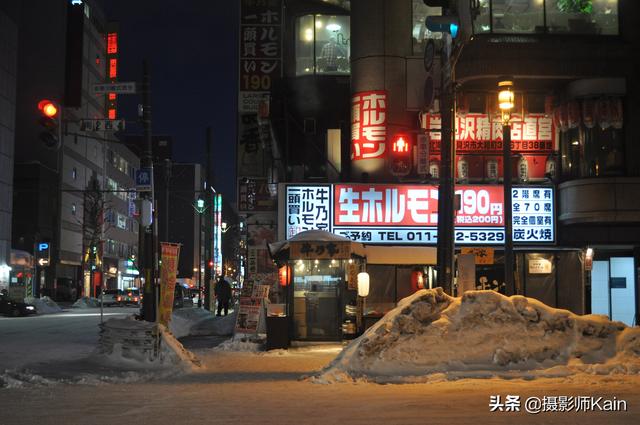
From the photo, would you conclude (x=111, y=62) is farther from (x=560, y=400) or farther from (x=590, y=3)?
(x=560, y=400)

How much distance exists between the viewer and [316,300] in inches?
816

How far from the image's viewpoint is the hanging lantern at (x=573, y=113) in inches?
944

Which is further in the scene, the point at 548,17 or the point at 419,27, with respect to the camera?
the point at 419,27

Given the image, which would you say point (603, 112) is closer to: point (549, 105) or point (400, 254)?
point (549, 105)

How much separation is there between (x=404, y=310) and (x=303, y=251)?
630cm

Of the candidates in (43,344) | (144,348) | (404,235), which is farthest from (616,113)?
(43,344)

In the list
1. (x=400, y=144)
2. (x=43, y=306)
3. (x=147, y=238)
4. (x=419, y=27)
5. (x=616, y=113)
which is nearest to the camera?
(x=147, y=238)

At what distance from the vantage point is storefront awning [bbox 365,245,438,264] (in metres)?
24.0

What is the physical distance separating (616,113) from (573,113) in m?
1.41

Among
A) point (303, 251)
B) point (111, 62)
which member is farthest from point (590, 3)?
point (111, 62)

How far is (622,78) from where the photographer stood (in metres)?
23.8

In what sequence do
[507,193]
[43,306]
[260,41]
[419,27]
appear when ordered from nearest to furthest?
[507,193] < [419,27] < [260,41] < [43,306]

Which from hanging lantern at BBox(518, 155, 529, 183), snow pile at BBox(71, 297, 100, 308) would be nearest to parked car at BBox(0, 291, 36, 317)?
snow pile at BBox(71, 297, 100, 308)

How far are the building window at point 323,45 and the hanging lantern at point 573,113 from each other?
937 cm
